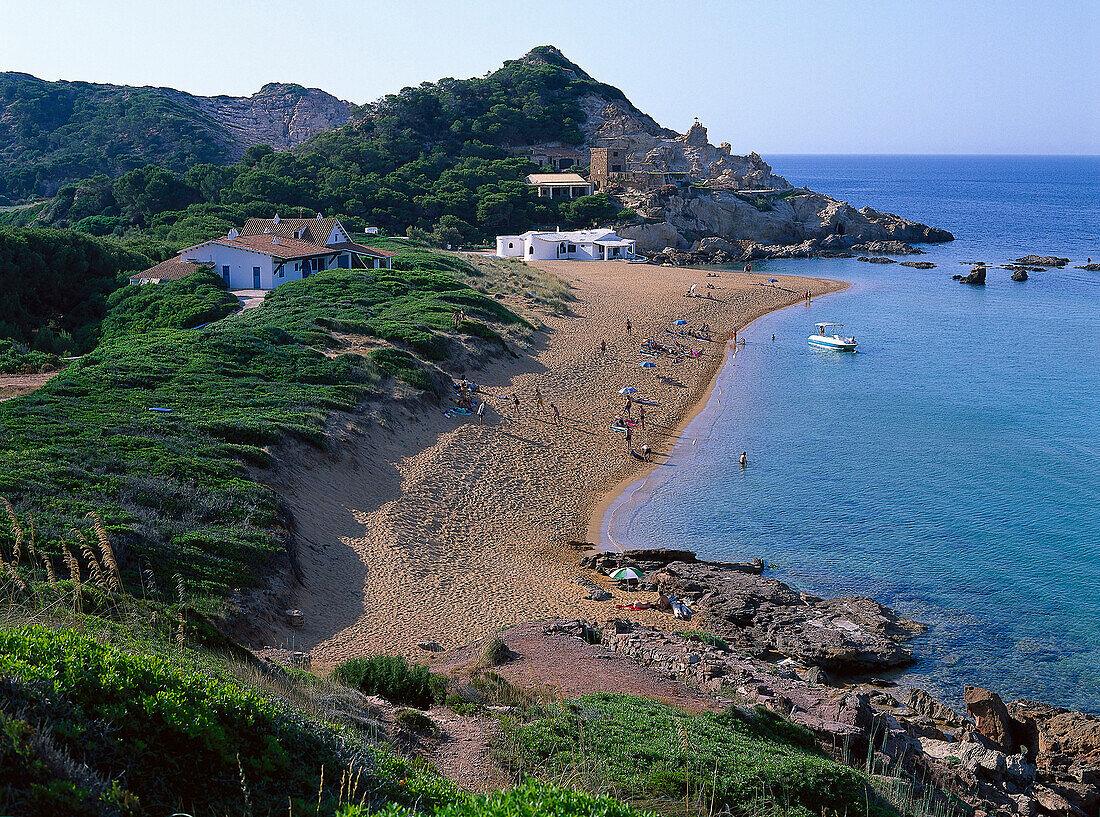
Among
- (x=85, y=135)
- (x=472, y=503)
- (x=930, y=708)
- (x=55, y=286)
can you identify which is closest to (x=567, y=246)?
(x=55, y=286)

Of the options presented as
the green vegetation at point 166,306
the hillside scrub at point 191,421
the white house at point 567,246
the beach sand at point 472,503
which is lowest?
the beach sand at point 472,503

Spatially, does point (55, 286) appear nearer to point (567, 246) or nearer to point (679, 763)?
point (679, 763)

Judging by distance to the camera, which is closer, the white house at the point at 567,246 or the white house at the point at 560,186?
the white house at the point at 567,246

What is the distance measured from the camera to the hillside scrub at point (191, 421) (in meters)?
14.2

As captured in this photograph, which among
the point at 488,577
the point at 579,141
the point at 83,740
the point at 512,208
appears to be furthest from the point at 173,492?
the point at 579,141

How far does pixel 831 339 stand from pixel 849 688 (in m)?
30.2

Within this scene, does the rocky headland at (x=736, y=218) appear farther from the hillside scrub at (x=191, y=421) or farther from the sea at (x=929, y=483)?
the hillside scrub at (x=191, y=421)

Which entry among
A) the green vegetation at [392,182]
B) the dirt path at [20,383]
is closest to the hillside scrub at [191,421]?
the dirt path at [20,383]

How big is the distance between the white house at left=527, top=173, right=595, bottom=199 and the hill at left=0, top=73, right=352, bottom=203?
4164 cm

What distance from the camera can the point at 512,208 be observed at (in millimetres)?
73125

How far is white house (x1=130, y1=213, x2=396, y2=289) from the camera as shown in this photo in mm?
40156

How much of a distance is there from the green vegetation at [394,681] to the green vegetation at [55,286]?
25087 millimetres

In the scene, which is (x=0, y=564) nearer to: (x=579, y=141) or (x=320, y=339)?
(x=320, y=339)

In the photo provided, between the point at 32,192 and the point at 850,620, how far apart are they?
93838mm
